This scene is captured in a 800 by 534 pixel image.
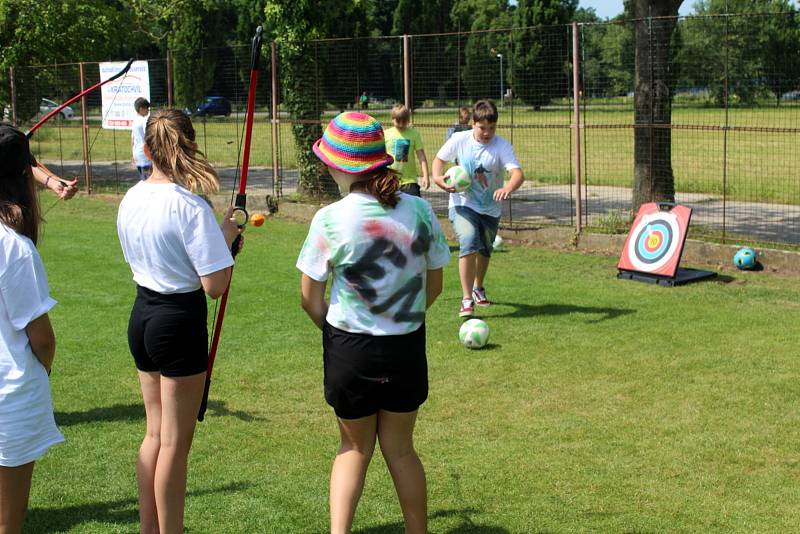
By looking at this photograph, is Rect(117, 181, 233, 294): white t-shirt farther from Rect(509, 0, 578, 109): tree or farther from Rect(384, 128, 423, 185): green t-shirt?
Rect(509, 0, 578, 109): tree

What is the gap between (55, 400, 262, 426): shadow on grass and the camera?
20.8 ft

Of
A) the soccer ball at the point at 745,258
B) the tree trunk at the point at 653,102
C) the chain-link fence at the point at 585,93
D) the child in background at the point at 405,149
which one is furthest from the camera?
the chain-link fence at the point at 585,93

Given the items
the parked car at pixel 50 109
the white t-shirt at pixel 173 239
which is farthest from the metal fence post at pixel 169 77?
the white t-shirt at pixel 173 239

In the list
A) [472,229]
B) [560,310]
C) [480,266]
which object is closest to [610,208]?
[560,310]

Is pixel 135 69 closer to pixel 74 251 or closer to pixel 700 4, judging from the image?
pixel 74 251

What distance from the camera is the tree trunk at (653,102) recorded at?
12.5 metres

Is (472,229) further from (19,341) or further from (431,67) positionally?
(431,67)

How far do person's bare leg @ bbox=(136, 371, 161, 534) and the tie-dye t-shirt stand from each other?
916 mm

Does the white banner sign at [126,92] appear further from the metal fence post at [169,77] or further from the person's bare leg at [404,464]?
the person's bare leg at [404,464]

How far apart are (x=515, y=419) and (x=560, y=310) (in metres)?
3.19

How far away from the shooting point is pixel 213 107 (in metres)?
20.3

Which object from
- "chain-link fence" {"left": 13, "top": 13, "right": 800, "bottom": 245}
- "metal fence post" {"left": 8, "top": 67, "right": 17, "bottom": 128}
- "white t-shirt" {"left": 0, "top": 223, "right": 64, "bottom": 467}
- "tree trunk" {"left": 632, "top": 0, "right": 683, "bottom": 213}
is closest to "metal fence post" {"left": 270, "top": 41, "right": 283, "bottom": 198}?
"chain-link fence" {"left": 13, "top": 13, "right": 800, "bottom": 245}

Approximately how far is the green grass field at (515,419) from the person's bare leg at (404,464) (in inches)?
26.7

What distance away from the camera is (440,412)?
6.50m
